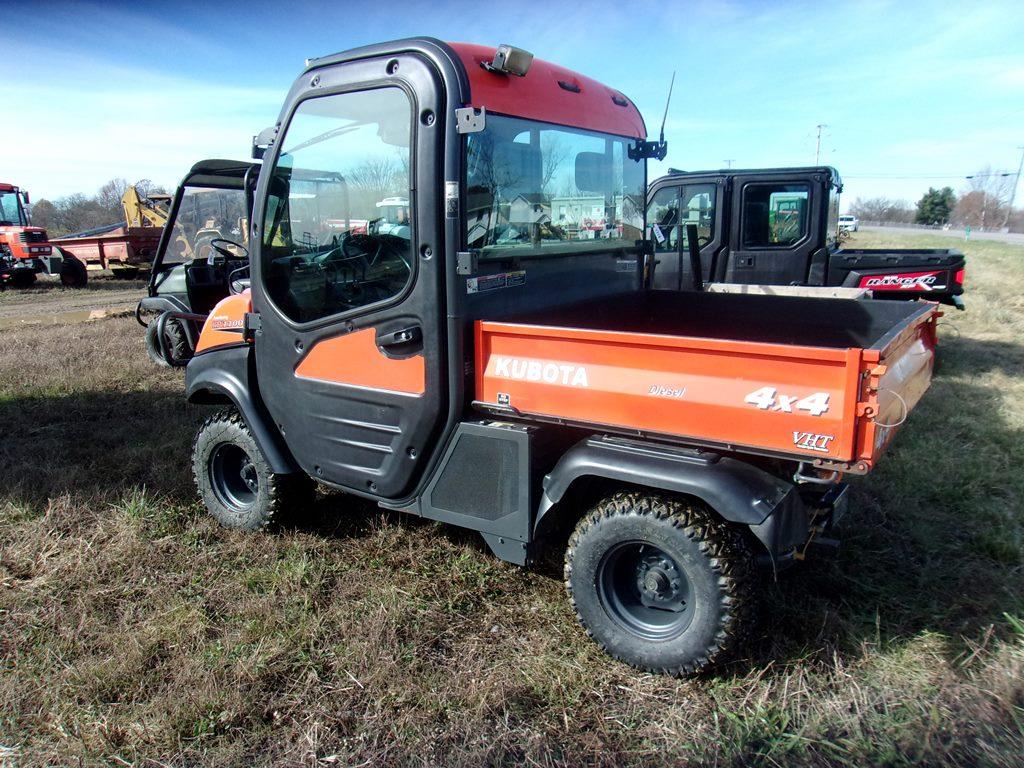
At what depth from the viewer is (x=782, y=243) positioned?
7.61 m

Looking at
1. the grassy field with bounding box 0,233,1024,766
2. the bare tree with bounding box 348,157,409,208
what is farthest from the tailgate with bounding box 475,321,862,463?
the grassy field with bounding box 0,233,1024,766

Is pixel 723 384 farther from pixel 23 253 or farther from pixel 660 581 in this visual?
pixel 23 253

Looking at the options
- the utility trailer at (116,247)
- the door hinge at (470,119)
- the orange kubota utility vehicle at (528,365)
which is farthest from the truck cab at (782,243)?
the utility trailer at (116,247)

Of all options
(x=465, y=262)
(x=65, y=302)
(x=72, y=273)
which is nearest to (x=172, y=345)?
(x=465, y=262)

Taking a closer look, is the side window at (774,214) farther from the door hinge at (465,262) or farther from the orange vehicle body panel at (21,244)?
the orange vehicle body panel at (21,244)

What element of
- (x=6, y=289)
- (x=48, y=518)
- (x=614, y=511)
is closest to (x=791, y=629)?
(x=614, y=511)

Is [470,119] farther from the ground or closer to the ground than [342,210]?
farther from the ground

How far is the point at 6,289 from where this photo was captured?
17234 mm

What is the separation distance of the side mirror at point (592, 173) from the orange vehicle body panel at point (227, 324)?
1.81 m

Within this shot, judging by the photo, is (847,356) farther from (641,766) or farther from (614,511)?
(641,766)

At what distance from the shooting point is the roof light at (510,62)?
9.46 ft

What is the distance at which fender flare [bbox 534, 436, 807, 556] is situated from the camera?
2.37 metres

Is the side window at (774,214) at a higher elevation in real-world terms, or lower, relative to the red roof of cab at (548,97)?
lower

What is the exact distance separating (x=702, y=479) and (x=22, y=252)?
1917 centimetres
